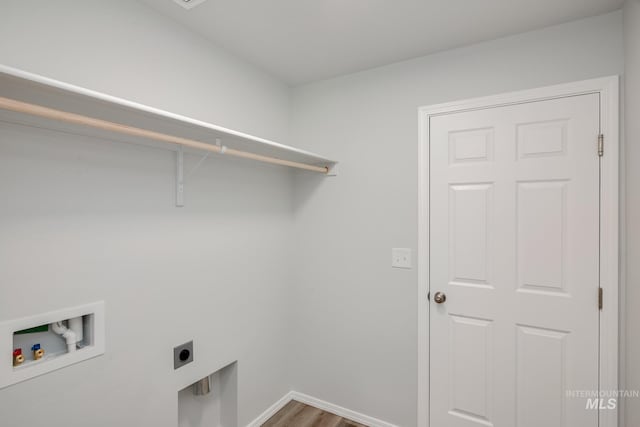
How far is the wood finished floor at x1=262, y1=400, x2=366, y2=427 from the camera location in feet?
7.12

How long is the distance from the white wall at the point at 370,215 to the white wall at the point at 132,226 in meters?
0.36

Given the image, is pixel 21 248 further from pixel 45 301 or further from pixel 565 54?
pixel 565 54

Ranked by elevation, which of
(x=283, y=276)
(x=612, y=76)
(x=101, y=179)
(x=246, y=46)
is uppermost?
(x=246, y=46)

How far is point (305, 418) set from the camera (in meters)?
2.23

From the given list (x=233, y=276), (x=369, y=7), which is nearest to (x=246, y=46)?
(x=369, y=7)

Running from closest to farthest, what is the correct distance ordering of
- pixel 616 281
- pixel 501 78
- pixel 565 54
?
pixel 616 281 → pixel 565 54 → pixel 501 78

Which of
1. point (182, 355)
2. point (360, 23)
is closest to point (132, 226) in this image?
point (182, 355)

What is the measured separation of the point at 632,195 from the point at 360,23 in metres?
1.44

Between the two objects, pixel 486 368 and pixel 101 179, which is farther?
pixel 486 368

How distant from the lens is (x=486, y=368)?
1814 mm

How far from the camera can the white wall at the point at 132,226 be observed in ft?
3.84

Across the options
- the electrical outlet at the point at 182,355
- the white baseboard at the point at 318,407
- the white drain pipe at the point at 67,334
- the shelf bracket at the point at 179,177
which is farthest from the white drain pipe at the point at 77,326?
the white baseboard at the point at 318,407

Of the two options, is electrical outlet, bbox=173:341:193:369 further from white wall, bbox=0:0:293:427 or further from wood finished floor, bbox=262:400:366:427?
wood finished floor, bbox=262:400:366:427

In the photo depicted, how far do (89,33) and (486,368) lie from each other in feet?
8.06
